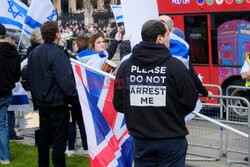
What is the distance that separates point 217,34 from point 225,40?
0.26 m

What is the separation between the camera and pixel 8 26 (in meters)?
7.56

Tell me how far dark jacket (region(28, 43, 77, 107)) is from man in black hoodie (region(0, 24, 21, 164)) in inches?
38.6

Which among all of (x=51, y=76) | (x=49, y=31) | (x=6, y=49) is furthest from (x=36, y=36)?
(x=51, y=76)

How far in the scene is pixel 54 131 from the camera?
532cm

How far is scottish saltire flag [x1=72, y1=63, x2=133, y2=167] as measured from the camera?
4.55m

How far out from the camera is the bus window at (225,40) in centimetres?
904

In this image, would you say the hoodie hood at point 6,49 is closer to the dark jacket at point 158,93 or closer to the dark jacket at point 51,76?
the dark jacket at point 51,76

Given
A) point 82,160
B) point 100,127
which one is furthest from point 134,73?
point 82,160

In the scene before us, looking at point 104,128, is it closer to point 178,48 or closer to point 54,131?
point 54,131

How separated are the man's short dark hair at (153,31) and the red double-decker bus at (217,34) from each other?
5747 millimetres

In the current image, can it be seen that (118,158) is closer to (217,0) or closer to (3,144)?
(3,144)

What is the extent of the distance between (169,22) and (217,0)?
4.65m

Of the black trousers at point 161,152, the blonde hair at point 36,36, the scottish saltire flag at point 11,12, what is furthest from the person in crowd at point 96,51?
the black trousers at point 161,152

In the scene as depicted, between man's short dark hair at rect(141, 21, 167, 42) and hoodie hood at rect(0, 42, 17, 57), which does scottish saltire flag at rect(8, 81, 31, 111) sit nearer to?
hoodie hood at rect(0, 42, 17, 57)
